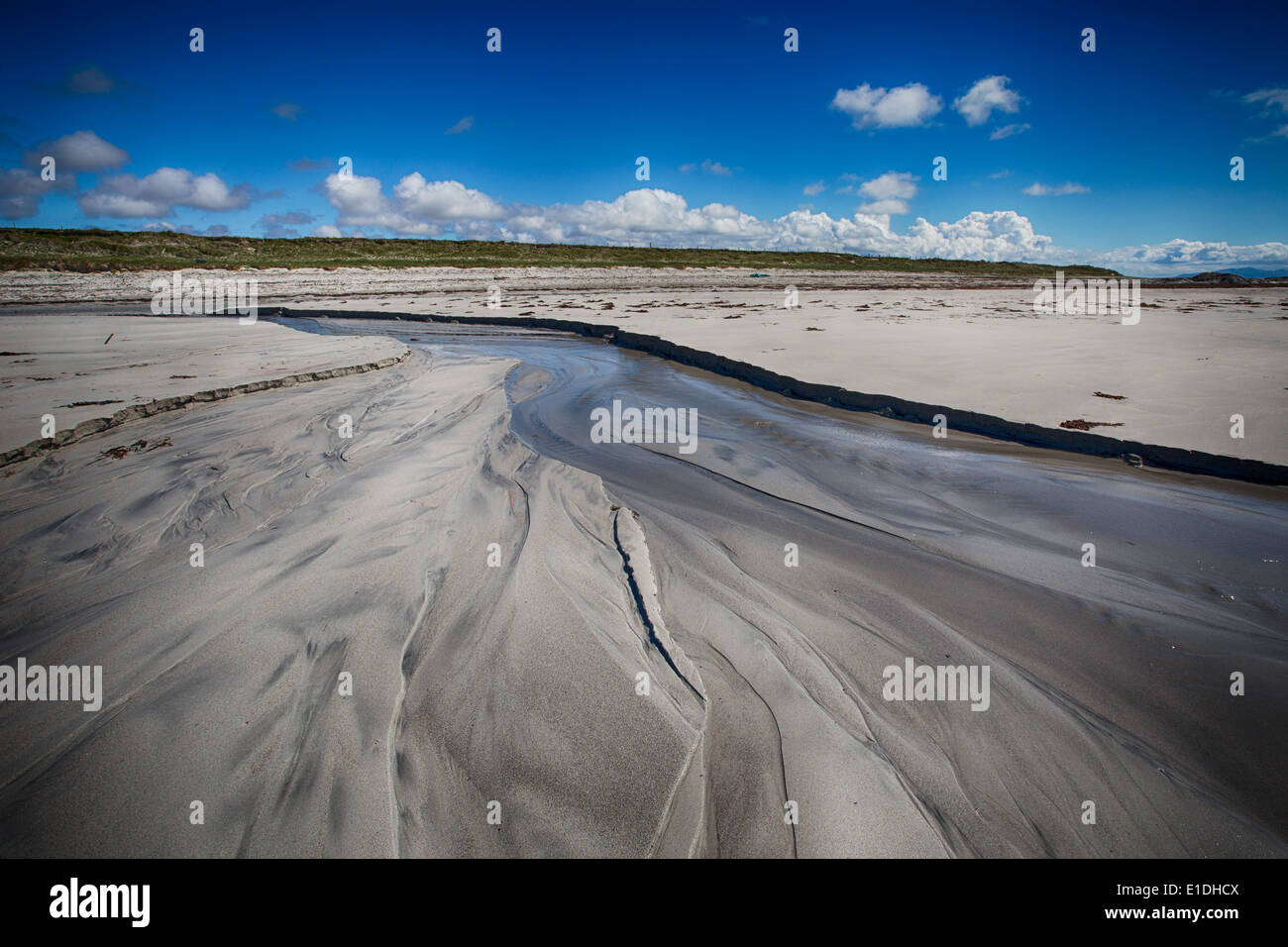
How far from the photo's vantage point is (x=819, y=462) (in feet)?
16.2

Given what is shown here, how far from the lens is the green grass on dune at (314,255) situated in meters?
27.5

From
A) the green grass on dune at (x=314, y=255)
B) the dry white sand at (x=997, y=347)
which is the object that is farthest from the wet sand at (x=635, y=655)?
the green grass on dune at (x=314, y=255)

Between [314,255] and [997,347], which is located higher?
[314,255]

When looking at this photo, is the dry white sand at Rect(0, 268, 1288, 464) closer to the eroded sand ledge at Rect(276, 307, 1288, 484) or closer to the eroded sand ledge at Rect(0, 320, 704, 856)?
the eroded sand ledge at Rect(276, 307, 1288, 484)

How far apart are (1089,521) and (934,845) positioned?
119 inches

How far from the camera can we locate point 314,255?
116ft

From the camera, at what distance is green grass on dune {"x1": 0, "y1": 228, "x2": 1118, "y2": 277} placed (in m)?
27.5

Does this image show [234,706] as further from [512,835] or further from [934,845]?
[934,845]
